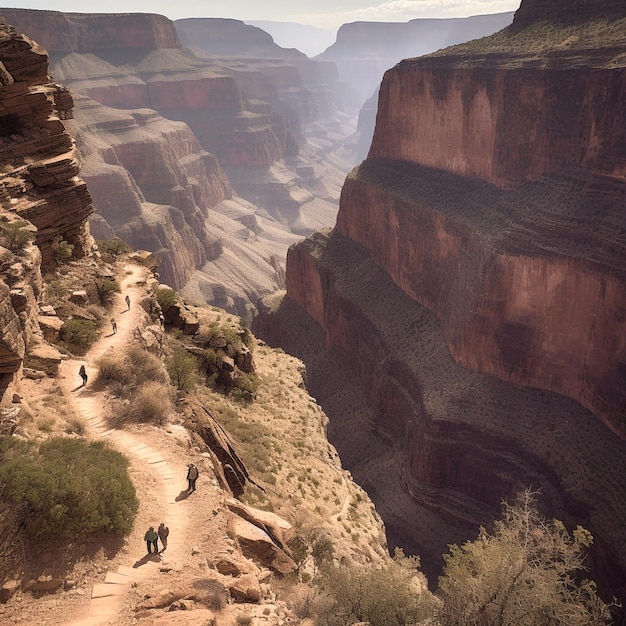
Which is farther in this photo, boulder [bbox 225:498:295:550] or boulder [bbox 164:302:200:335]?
boulder [bbox 164:302:200:335]

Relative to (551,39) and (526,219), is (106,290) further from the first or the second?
(551,39)

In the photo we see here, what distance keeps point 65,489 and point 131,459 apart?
10.0 feet

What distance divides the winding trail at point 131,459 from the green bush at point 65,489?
0.90m

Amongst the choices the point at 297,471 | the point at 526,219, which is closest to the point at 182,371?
the point at 297,471

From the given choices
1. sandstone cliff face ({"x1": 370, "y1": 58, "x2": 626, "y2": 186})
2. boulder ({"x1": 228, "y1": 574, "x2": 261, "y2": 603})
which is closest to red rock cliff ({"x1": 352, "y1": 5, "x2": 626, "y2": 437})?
sandstone cliff face ({"x1": 370, "y1": 58, "x2": 626, "y2": 186})

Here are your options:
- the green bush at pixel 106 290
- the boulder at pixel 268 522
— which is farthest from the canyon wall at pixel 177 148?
the boulder at pixel 268 522

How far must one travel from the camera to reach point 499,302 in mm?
32688

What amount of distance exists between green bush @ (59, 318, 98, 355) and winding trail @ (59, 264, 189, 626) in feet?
0.94

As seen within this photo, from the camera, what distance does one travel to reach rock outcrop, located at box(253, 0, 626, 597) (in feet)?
94.3

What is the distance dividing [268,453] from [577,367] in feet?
63.1

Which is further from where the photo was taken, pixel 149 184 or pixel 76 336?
pixel 149 184

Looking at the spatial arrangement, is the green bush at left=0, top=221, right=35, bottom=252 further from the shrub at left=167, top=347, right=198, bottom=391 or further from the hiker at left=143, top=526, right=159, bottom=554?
the hiker at left=143, top=526, right=159, bottom=554

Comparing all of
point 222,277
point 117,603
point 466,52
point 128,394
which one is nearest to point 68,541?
point 117,603

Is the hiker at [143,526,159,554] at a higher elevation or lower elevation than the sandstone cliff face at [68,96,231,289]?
higher
